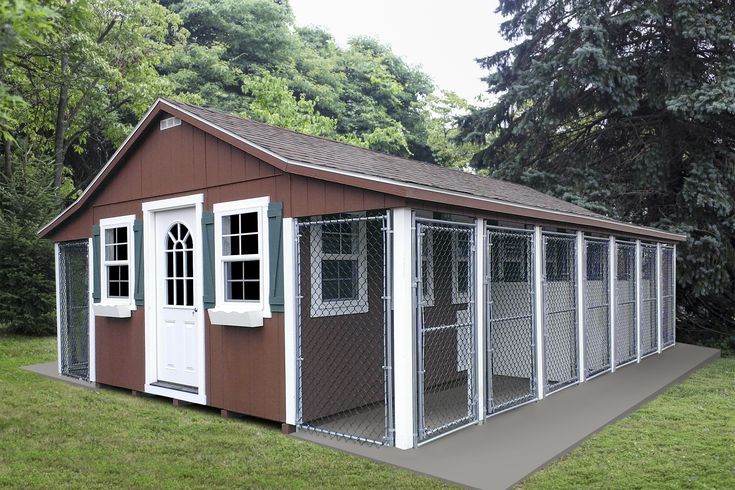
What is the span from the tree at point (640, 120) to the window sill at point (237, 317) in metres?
8.79

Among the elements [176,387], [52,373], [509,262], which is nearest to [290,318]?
[176,387]

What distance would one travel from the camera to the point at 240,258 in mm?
6215

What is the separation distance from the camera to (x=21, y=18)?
13.1ft

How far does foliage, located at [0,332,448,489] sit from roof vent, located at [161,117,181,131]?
3.13m

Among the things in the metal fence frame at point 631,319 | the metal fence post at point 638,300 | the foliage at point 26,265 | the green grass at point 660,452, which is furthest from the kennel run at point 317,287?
the foliage at point 26,265

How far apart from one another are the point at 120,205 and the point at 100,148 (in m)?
15.3

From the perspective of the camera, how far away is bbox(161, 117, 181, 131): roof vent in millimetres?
7105

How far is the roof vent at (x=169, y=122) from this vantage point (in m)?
7.11

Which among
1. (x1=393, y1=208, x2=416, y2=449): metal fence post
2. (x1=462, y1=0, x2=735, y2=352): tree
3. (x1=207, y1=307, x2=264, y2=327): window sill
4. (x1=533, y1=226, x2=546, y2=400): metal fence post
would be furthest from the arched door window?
(x1=462, y1=0, x2=735, y2=352): tree

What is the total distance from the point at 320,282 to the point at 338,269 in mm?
357

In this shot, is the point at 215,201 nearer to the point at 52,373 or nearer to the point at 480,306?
the point at 480,306

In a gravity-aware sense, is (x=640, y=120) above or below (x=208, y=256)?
above

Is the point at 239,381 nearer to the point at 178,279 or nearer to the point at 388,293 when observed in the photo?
the point at 178,279

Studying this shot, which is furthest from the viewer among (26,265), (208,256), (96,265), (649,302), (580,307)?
(26,265)
